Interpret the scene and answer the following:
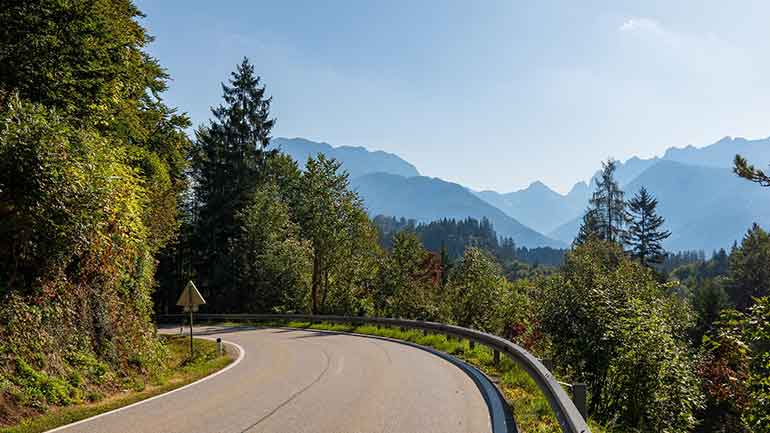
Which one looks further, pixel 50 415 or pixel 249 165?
pixel 249 165

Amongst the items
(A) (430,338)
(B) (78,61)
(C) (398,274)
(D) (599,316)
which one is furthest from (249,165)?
(D) (599,316)

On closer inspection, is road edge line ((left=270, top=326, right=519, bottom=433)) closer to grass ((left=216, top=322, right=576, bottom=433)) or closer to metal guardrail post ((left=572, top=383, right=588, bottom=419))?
grass ((left=216, top=322, right=576, bottom=433))

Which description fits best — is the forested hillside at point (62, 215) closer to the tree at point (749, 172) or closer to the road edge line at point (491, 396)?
the road edge line at point (491, 396)

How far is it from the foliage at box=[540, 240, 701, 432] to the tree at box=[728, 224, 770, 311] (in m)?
62.0

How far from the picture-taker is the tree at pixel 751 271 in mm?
65000

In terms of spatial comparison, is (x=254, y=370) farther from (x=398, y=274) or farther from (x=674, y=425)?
(x=398, y=274)

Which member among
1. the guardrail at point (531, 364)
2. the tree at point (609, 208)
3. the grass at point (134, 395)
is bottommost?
the grass at point (134, 395)

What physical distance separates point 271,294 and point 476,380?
30.5 m

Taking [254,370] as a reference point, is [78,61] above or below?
above

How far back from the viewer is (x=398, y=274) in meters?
40.3

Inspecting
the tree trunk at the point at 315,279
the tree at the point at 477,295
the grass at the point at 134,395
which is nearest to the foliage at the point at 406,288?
the tree at the point at 477,295

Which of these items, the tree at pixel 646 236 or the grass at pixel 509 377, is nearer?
the grass at pixel 509 377

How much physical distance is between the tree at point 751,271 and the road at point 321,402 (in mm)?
66615

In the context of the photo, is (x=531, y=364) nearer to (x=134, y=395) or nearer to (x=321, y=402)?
(x=321, y=402)
